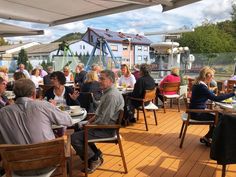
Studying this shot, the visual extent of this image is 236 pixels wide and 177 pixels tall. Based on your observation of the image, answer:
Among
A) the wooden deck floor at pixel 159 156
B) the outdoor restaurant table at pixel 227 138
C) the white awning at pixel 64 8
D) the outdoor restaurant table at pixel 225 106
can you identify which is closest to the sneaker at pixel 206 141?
the wooden deck floor at pixel 159 156

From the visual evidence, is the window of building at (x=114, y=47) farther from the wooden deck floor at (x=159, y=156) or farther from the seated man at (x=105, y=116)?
the seated man at (x=105, y=116)

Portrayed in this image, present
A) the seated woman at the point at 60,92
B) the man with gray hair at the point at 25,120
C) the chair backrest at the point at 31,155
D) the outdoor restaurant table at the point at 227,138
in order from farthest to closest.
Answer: the seated woman at the point at 60,92 → the outdoor restaurant table at the point at 227,138 → the man with gray hair at the point at 25,120 → the chair backrest at the point at 31,155

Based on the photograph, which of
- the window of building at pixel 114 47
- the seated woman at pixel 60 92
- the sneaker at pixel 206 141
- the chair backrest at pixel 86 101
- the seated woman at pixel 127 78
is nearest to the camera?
the seated woman at pixel 60 92

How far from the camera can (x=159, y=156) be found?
3.95 m

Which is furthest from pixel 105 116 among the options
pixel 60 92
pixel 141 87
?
pixel 141 87

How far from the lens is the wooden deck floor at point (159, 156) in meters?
3.40

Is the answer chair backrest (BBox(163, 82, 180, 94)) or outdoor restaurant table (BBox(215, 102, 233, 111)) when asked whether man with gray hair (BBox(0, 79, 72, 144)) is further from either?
chair backrest (BBox(163, 82, 180, 94))

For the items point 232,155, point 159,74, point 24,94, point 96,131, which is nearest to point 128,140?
point 96,131

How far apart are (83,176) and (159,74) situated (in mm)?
7248

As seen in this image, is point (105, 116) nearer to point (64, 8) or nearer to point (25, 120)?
point (25, 120)

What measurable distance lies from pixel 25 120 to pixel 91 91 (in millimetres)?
2867

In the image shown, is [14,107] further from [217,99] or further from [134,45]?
[134,45]

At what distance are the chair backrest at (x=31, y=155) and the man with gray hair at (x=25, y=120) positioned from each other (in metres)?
0.16

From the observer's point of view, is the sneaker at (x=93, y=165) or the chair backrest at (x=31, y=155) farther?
the sneaker at (x=93, y=165)
